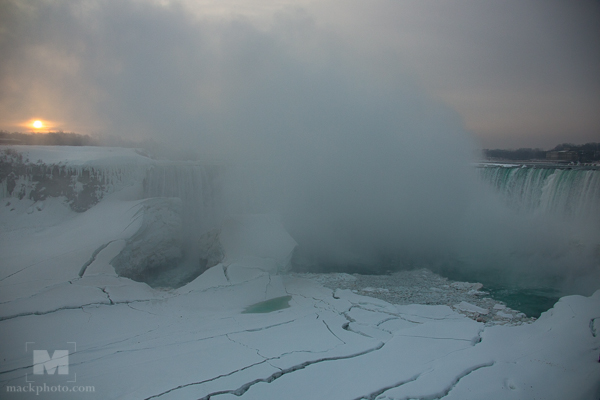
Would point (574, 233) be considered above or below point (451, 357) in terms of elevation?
above

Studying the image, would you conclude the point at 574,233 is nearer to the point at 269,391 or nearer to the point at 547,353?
the point at 547,353

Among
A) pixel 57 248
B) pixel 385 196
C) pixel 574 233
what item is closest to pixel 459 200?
pixel 385 196

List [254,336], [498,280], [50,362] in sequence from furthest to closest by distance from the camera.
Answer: [498,280], [254,336], [50,362]

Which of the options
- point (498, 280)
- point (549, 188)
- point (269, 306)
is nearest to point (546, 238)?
point (549, 188)

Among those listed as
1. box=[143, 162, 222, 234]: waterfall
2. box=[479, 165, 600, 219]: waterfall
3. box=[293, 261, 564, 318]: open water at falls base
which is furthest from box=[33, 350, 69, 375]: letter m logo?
box=[479, 165, 600, 219]: waterfall

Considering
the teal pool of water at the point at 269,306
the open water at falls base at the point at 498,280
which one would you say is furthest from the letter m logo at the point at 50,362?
the open water at falls base at the point at 498,280

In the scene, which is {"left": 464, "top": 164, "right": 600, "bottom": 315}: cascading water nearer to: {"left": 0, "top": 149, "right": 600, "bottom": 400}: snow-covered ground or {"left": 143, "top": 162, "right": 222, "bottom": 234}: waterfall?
{"left": 0, "top": 149, "right": 600, "bottom": 400}: snow-covered ground

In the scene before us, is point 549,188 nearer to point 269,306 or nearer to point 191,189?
point 269,306
